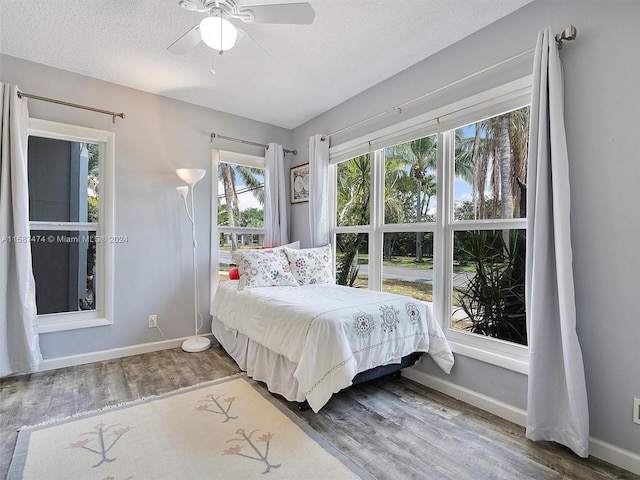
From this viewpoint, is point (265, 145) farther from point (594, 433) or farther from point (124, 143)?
point (594, 433)

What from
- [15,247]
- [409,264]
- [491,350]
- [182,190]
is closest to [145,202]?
[182,190]

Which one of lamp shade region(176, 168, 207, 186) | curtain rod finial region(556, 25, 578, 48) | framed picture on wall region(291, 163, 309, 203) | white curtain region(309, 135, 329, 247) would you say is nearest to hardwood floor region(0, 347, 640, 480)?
white curtain region(309, 135, 329, 247)

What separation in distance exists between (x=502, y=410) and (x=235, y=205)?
309 centimetres

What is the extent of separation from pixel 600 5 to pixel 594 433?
2186mm

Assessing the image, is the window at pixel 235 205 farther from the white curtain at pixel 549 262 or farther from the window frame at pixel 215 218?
the white curtain at pixel 549 262

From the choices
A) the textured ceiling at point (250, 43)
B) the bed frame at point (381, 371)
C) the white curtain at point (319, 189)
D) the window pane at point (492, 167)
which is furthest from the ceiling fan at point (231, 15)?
the bed frame at point (381, 371)

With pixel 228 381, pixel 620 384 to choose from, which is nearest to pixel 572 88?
pixel 620 384

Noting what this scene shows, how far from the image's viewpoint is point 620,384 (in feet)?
5.17

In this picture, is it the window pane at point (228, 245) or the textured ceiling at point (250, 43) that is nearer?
the textured ceiling at point (250, 43)

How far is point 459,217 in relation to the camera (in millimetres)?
2400

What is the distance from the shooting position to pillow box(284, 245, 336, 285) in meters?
3.06

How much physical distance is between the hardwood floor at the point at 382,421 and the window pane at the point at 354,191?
61.1 inches

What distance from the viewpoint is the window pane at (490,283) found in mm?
2086

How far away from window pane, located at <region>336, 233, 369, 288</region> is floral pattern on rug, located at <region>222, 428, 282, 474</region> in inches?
66.9
